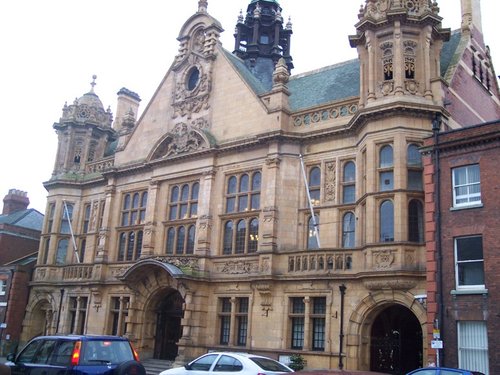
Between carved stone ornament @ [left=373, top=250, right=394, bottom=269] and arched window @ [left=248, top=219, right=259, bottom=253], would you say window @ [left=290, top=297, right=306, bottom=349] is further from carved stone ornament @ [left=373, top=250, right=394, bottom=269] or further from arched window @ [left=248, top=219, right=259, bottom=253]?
carved stone ornament @ [left=373, top=250, right=394, bottom=269]

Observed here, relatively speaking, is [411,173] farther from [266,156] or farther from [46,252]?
[46,252]

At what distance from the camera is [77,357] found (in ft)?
46.5

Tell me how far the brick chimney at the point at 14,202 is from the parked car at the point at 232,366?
41.4 m

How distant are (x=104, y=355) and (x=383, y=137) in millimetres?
16072

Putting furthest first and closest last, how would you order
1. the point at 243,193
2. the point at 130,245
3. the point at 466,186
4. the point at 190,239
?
the point at 130,245 → the point at 190,239 → the point at 243,193 → the point at 466,186

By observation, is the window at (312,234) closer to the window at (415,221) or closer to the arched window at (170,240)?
the window at (415,221)

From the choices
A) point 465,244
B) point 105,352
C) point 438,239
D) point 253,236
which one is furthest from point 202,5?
point 105,352

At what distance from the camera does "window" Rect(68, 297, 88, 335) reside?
36594 mm

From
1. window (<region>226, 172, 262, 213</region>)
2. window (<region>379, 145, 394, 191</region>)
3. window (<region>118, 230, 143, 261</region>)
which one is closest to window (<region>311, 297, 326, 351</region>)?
window (<region>379, 145, 394, 191</region>)

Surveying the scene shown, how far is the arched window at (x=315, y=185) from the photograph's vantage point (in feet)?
94.6

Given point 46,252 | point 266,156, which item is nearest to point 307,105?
point 266,156

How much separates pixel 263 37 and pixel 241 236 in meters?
18.6

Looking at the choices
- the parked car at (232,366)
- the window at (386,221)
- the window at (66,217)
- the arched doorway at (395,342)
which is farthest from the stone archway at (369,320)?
the window at (66,217)

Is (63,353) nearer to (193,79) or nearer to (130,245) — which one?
(130,245)
